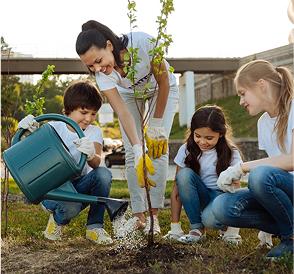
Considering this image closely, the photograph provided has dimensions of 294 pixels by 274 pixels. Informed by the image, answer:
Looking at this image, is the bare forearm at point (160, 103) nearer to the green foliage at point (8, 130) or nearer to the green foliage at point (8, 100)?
the green foliage at point (8, 130)

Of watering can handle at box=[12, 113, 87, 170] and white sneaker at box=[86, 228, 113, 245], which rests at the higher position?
watering can handle at box=[12, 113, 87, 170]

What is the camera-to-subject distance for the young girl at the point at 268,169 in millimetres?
2037

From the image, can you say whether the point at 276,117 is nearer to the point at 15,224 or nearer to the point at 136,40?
the point at 136,40

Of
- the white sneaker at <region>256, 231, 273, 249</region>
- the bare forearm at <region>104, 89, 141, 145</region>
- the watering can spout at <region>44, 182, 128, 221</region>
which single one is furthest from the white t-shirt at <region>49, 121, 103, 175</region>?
the white sneaker at <region>256, 231, 273, 249</region>

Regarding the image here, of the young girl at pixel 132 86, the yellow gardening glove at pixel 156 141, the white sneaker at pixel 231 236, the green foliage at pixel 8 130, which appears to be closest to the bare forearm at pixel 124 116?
the young girl at pixel 132 86

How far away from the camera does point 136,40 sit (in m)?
2.72

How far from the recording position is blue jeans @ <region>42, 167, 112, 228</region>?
2.71 meters

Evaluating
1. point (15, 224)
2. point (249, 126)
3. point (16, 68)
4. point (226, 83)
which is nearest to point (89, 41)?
point (15, 224)

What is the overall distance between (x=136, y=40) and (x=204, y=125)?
0.53 m

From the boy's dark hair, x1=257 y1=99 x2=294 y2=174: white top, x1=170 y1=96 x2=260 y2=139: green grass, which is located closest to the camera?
x1=257 y1=99 x2=294 y2=174: white top

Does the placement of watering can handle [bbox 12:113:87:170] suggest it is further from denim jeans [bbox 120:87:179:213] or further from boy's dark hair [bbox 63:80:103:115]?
denim jeans [bbox 120:87:179:213]

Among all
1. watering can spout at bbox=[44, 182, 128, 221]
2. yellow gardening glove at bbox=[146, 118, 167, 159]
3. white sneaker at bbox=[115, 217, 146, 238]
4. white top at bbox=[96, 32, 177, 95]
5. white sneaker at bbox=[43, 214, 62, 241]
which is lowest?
white sneaker at bbox=[43, 214, 62, 241]

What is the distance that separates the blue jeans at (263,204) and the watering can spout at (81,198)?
0.45 metres

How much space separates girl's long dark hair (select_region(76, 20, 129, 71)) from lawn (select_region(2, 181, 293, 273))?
2.89 ft
